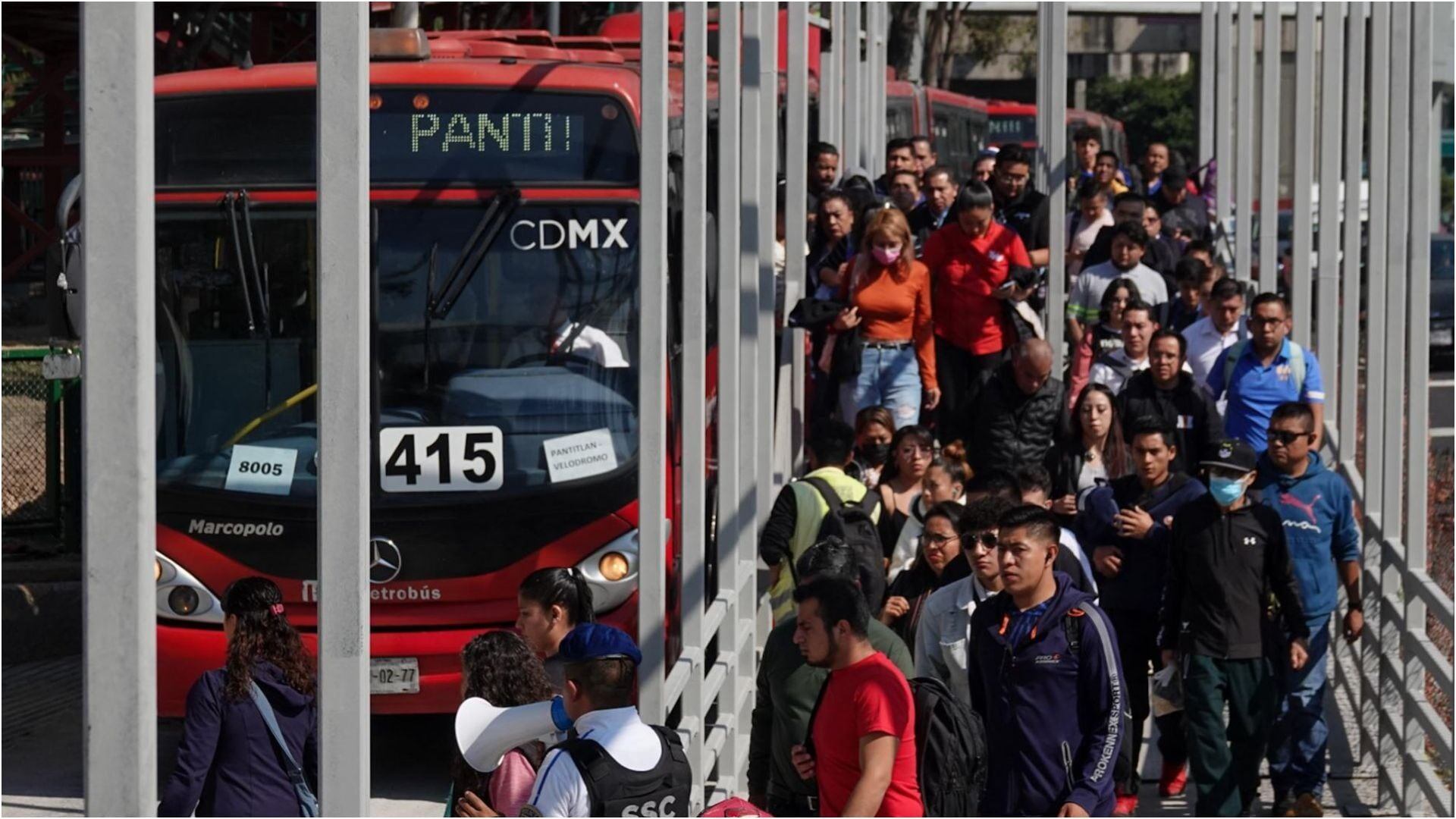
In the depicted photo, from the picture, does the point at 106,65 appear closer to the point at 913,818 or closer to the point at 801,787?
the point at 913,818

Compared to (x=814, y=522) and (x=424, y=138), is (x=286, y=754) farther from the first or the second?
(x=424, y=138)

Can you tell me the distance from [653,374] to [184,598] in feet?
11.4

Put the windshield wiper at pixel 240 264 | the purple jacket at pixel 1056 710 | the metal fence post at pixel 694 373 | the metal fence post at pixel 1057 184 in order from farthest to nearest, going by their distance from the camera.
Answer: the metal fence post at pixel 1057 184, the windshield wiper at pixel 240 264, the metal fence post at pixel 694 373, the purple jacket at pixel 1056 710

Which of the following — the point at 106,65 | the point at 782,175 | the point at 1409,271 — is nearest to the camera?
the point at 106,65

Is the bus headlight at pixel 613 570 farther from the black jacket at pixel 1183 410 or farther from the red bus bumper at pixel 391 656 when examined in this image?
the black jacket at pixel 1183 410

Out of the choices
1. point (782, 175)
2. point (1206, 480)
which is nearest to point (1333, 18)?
Answer: point (782, 175)

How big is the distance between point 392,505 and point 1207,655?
3.46m

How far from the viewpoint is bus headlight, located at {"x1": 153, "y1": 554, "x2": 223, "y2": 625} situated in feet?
29.7

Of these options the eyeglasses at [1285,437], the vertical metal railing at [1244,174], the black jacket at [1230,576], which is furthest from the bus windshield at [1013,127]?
the black jacket at [1230,576]

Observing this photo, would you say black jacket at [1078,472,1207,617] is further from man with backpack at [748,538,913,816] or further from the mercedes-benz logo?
the mercedes-benz logo

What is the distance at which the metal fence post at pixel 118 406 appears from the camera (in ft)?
10.2

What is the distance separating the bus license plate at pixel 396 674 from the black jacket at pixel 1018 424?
2.81 m

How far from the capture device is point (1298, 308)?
Result: 12.1m

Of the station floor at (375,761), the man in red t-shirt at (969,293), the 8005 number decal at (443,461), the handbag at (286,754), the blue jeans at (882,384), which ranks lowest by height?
the station floor at (375,761)
